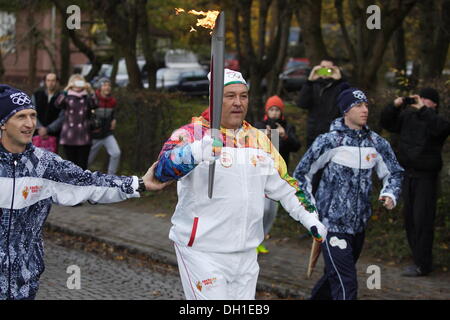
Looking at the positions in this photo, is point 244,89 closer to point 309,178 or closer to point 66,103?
point 309,178

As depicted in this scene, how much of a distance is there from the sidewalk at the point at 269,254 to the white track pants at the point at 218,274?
315 cm

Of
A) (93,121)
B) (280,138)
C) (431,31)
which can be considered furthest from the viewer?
(431,31)

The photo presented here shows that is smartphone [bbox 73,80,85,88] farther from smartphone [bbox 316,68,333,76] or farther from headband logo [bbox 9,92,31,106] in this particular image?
headband logo [bbox 9,92,31,106]

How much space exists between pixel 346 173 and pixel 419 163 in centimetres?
205

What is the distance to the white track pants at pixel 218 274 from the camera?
4.77m

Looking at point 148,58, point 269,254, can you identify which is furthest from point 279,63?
point 269,254

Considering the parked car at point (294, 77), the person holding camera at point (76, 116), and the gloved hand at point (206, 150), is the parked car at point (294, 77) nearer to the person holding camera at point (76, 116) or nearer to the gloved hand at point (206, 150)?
the person holding camera at point (76, 116)

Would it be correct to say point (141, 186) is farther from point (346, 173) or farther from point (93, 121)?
point (93, 121)

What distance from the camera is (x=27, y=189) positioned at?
469 cm

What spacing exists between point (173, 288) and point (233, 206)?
3723mm

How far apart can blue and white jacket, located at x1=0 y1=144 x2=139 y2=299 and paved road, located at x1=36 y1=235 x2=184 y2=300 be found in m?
2.98

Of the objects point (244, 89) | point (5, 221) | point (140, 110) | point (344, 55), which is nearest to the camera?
point (5, 221)
